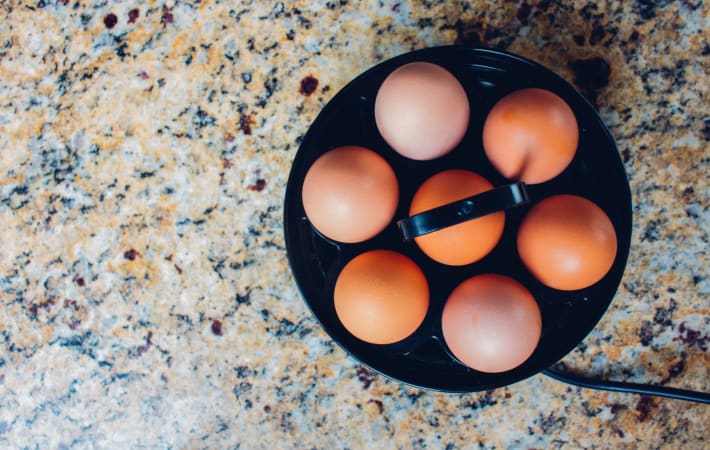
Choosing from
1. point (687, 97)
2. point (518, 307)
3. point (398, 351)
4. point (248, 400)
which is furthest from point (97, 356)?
point (687, 97)

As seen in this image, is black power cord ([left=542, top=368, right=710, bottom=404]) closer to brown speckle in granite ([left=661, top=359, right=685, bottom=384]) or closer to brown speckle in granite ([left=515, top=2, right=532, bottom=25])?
brown speckle in granite ([left=661, top=359, right=685, bottom=384])

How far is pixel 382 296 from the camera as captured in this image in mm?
514

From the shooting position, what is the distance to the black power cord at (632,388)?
62 cm

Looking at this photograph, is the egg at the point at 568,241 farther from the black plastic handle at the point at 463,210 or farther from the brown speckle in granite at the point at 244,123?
the brown speckle in granite at the point at 244,123

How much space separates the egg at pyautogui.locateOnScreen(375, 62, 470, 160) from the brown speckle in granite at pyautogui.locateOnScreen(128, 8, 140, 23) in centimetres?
38

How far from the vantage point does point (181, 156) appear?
68 cm

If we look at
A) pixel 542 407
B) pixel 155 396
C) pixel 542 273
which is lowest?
pixel 155 396

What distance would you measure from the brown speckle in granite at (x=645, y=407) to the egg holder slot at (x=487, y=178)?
0.21 meters

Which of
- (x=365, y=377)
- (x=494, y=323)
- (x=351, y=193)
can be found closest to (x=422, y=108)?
(x=351, y=193)

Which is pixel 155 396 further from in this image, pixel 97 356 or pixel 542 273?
pixel 542 273

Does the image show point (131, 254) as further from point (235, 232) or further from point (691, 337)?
point (691, 337)

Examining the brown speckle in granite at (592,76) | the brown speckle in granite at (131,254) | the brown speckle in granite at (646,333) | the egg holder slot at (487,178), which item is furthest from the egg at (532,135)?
the brown speckle in granite at (131,254)

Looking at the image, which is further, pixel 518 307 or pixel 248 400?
pixel 248 400

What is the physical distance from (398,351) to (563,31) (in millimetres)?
463
